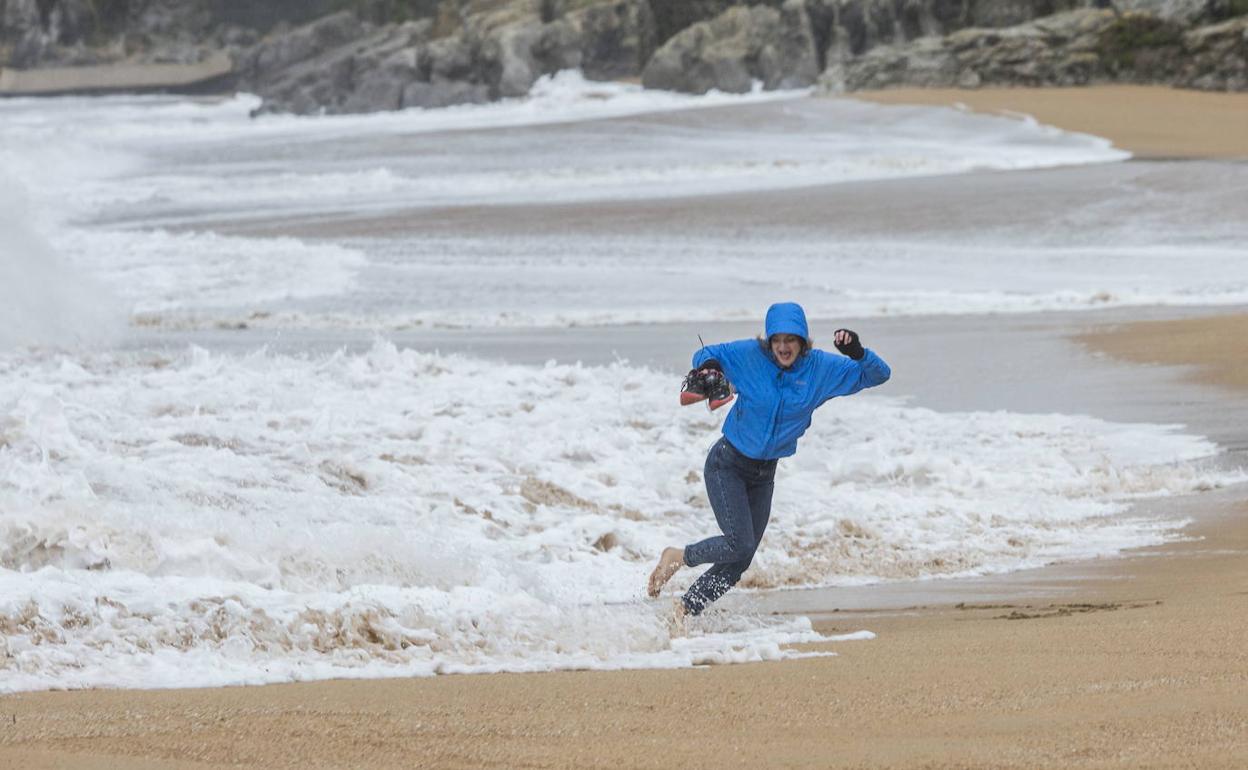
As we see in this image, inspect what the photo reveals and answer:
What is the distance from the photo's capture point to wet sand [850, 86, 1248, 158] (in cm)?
3578

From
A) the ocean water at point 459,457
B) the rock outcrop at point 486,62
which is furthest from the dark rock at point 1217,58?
the rock outcrop at point 486,62

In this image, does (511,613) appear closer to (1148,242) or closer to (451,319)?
(451,319)

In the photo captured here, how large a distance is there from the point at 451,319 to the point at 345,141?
35462 millimetres

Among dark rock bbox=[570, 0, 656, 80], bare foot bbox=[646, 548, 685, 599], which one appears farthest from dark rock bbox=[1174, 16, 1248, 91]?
bare foot bbox=[646, 548, 685, 599]

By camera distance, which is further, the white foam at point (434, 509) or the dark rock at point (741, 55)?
the dark rock at point (741, 55)

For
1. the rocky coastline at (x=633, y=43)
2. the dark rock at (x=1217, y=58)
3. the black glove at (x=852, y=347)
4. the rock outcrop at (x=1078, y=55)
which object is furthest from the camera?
the rocky coastline at (x=633, y=43)

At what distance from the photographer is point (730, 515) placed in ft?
20.6

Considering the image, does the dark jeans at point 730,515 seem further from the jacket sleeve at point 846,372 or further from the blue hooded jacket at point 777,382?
the jacket sleeve at point 846,372

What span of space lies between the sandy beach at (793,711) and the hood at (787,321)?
3.70ft

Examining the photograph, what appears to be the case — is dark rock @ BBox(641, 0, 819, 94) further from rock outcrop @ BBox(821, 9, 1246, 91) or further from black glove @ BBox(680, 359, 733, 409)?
black glove @ BBox(680, 359, 733, 409)

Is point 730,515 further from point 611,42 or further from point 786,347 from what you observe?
point 611,42

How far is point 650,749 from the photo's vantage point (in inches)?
162

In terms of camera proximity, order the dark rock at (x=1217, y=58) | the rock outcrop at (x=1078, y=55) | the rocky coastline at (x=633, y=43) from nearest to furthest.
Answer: the dark rock at (x=1217, y=58), the rock outcrop at (x=1078, y=55), the rocky coastline at (x=633, y=43)

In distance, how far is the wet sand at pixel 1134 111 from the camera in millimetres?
35781
